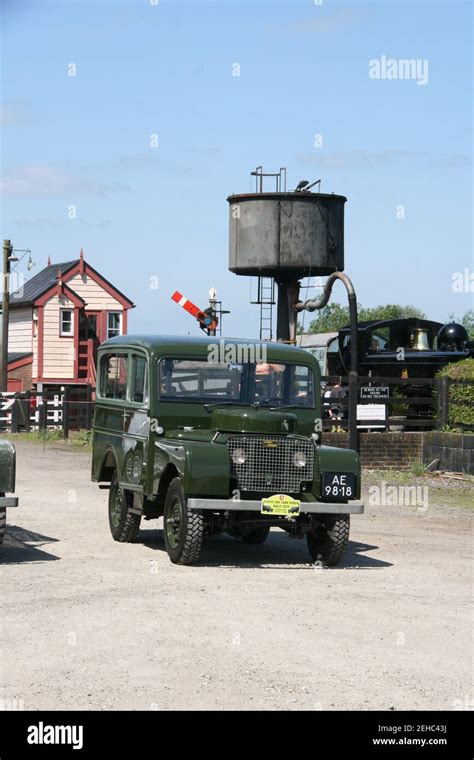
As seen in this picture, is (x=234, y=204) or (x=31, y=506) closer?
(x=31, y=506)

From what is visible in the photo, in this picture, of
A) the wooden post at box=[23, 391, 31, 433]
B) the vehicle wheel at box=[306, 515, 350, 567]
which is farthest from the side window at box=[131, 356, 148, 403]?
the wooden post at box=[23, 391, 31, 433]

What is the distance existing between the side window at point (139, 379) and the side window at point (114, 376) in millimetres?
342

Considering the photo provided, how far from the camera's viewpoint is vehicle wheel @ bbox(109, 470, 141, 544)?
14.5m

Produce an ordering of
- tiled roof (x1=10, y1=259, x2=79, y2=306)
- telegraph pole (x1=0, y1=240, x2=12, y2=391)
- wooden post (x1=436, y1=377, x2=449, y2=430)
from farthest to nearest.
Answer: tiled roof (x1=10, y1=259, x2=79, y2=306) → telegraph pole (x1=0, y1=240, x2=12, y2=391) → wooden post (x1=436, y1=377, x2=449, y2=430)

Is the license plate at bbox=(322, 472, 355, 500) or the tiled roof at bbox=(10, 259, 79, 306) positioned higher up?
the tiled roof at bbox=(10, 259, 79, 306)

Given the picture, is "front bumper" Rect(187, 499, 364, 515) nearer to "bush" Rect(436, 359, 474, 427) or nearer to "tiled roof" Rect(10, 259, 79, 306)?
"bush" Rect(436, 359, 474, 427)

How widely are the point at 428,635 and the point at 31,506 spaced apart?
9722 mm

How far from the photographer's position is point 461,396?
2577 centimetres

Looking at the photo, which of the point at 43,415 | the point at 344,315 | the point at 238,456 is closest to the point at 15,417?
the point at 43,415

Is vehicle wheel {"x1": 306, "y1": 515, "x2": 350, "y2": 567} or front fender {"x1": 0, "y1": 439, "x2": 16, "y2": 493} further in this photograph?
vehicle wheel {"x1": 306, "y1": 515, "x2": 350, "y2": 567}

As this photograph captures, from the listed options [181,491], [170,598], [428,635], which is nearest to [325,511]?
[181,491]

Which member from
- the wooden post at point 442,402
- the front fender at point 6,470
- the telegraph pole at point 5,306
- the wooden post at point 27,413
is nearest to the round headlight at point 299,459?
the front fender at point 6,470

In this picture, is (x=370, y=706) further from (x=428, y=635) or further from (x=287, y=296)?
(x=287, y=296)

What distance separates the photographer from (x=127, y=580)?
11.8m
